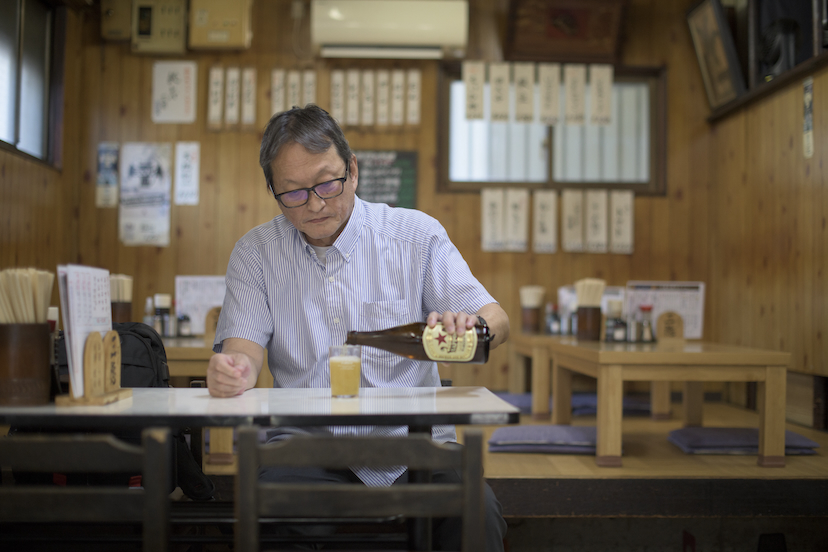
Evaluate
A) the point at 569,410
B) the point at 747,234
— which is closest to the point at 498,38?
the point at 747,234

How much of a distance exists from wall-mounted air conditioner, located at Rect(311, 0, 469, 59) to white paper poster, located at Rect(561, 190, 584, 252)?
47.1 inches

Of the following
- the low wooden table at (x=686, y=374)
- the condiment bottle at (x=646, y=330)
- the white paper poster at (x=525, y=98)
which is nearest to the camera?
the low wooden table at (x=686, y=374)

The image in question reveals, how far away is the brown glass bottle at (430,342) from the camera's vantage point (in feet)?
4.35

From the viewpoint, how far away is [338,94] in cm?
422

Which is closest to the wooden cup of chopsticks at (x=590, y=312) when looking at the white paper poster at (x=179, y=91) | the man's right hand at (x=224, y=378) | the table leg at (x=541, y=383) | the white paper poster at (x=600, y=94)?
the table leg at (x=541, y=383)

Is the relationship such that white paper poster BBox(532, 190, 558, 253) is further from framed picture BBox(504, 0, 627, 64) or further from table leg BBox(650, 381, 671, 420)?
table leg BBox(650, 381, 671, 420)

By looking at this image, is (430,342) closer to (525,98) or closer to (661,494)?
(661,494)

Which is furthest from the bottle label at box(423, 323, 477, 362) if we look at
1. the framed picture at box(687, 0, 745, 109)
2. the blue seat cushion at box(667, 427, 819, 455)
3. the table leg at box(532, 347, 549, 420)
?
the framed picture at box(687, 0, 745, 109)

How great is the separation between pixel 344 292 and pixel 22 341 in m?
0.74

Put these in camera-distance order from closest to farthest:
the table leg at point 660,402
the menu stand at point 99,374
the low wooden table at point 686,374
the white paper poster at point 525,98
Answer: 1. the menu stand at point 99,374
2. the low wooden table at point 686,374
3. the table leg at point 660,402
4. the white paper poster at point 525,98

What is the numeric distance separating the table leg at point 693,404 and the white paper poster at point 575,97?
1.88 meters

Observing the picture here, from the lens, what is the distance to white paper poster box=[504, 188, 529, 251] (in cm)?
424

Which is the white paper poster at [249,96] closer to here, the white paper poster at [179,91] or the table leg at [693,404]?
the white paper poster at [179,91]

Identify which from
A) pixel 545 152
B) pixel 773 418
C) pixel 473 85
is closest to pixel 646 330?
pixel 773 418
